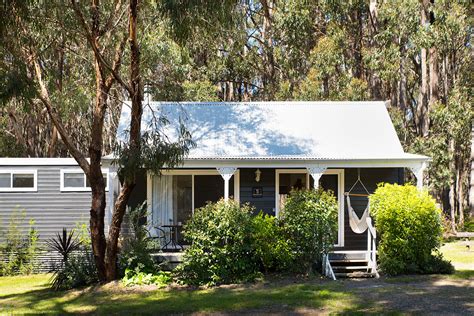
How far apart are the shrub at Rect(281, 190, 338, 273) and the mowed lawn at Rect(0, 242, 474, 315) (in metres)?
0.56

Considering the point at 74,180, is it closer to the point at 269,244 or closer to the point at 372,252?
the point at 269,244

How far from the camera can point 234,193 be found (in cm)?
1633

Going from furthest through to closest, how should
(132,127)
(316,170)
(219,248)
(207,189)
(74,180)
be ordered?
1. (74,180)
2. (207,189)
3. (316,170)
4. (219,248)
5. (132,127)

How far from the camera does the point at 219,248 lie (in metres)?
12.8

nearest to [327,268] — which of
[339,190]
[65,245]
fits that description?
[339,190]

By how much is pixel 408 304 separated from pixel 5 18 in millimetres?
9193

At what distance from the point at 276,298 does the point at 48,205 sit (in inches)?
327

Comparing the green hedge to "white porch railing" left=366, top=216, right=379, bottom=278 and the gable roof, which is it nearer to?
"white porch railing" left=366, top=216, right=379, bottom=278

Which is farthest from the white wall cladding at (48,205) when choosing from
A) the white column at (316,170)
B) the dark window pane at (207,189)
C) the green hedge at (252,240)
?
the white column at (316,170)

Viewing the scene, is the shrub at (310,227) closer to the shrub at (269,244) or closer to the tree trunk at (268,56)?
the shrub at (269,244)

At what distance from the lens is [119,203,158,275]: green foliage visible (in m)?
13.4

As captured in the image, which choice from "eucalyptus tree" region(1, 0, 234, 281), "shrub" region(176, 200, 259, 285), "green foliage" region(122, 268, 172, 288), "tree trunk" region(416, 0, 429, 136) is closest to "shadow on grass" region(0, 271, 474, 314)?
"green foliage" region(122, 268, 172, 288)

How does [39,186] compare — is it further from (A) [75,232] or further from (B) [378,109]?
(B) [378,109]

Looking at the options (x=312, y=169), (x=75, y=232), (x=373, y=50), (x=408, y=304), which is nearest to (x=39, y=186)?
(x=75, y=232)
